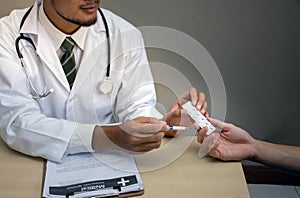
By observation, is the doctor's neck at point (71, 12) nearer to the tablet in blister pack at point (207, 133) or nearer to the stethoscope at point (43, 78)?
the stethoscope at point (43, 78)

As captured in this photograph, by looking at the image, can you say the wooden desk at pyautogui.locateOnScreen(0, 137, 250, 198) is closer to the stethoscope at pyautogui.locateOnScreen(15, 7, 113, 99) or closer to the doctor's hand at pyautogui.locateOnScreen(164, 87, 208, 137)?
the doctor's hand at pyautogui.locateOnScreen(164, 87, 208, 137)

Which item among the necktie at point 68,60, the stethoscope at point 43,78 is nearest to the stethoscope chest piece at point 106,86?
the stethoscope at point 43,78

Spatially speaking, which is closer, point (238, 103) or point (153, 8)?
point (153, 8)

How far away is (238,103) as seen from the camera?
214cm

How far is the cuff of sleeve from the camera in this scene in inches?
49.4

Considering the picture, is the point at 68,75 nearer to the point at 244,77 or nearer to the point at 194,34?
the point at 194,34

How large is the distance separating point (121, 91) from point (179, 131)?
31 cm

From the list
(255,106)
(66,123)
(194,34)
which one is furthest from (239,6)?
(66,123)

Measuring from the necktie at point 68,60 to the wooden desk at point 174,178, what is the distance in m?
0.34

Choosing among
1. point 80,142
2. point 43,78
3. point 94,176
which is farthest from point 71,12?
point 94,176

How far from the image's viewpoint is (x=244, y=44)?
201 cm

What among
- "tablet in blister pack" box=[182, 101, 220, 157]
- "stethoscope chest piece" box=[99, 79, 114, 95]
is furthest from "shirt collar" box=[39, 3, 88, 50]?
"tablet in blister pack" box=[182, 101, 220, 157]

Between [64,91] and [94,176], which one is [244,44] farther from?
[94,176]

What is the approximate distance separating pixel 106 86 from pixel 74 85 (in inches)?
4.6
